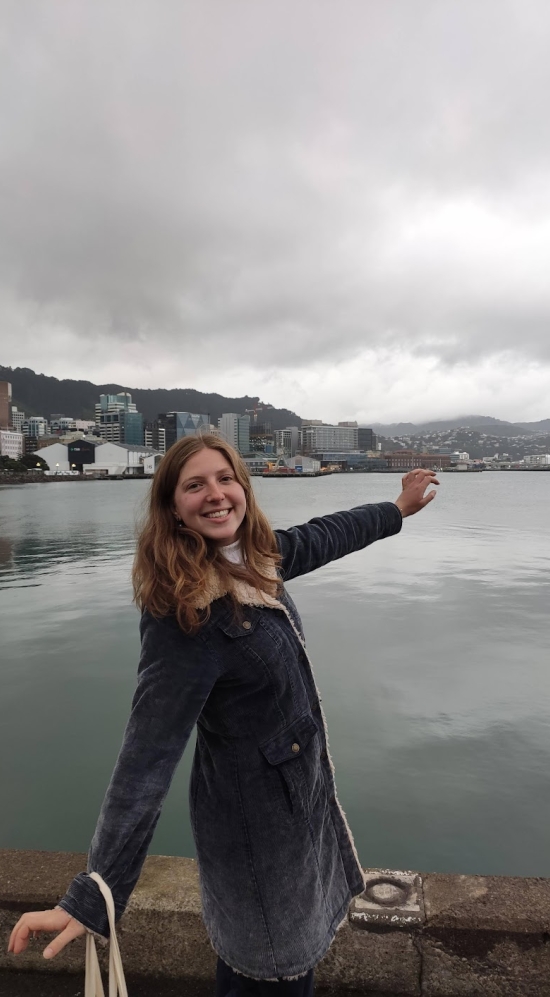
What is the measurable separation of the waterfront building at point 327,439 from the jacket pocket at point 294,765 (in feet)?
565

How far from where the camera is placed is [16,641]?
925 cm

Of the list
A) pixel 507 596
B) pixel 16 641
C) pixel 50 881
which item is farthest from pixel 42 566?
pixel 50 881

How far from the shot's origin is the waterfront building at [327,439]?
17800 centimetres

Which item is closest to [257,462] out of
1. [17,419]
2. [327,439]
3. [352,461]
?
[352,461]

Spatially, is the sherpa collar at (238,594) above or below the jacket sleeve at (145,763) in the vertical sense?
above

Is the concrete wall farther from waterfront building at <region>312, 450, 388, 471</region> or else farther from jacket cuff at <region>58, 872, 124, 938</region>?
waterfront building at <region>312, 450, 388, 471</region>

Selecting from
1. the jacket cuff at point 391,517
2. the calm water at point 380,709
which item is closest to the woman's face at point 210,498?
the jacket cuff at point 391,517

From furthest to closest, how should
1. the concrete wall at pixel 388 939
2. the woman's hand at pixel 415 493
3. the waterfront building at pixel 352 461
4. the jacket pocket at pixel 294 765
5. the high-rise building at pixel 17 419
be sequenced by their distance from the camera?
the high-rise building at pixel 17 419
the waterfront building at pixel 352 461
the woman's hand at pixel 415 493
the concrete wall at pixel 388 939
the jacket pocket at pixel 294 765

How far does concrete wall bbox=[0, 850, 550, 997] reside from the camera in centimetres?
187

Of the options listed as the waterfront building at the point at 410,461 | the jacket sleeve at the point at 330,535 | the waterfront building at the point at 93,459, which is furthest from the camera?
the waterfront building at the point at 410,461

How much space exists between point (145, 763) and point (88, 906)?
0.26m

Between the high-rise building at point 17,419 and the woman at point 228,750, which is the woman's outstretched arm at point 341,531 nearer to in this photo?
the woman at point 228,750

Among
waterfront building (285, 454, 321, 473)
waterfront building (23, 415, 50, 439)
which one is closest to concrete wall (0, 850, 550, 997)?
waterfront building (285, 454, 321, 473)

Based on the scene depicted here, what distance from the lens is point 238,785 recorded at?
1.31 m
